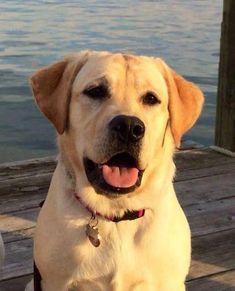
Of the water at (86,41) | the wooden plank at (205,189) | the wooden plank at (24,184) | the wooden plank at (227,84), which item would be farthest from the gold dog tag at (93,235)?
the water at (86,41)

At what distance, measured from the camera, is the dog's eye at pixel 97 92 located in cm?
270

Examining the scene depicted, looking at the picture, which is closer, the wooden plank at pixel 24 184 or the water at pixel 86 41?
the wooden plank at pixel 24 184

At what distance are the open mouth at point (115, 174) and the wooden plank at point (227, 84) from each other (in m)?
2.73

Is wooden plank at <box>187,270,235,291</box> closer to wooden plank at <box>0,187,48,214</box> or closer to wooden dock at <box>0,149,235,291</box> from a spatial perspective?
wooden dock at <box>0,149,235,291</box>

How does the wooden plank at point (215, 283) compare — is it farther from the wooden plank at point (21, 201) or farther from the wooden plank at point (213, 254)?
the wooden plank at point (21, 201)

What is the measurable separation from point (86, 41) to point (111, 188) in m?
10.2

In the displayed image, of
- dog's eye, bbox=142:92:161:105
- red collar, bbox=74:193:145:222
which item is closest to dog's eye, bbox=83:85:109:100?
dog's eye, bbox=142:92:161:105

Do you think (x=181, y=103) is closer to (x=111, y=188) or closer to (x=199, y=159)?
(x=111, y=188)

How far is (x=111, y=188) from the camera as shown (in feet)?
8.60

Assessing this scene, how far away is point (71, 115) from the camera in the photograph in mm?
2725

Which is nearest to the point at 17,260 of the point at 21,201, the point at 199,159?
the point at 21,201

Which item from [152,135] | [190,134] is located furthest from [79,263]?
[190,134]

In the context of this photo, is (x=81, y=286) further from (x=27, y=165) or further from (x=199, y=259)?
(x=27, y=165)

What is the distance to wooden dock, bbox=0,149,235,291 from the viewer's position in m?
3.47
